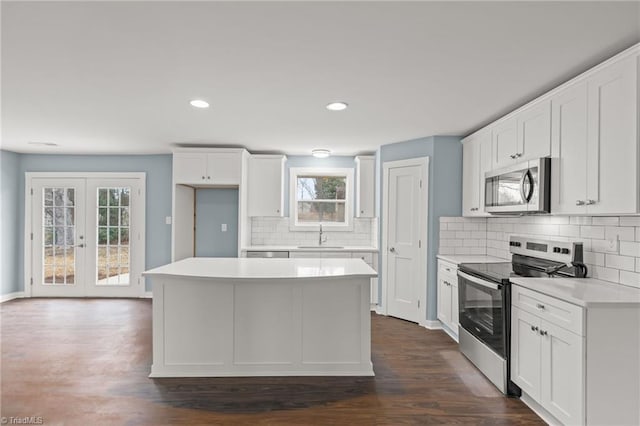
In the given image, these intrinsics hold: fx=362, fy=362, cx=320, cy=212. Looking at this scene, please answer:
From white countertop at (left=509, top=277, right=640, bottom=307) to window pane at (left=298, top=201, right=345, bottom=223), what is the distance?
3.36m

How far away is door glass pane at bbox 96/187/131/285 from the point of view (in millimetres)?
5793

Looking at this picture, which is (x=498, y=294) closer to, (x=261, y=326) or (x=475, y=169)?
(x=475, y=169)

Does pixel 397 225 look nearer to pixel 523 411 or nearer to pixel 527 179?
pixel 527 179

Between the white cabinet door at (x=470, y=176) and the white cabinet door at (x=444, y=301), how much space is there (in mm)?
850

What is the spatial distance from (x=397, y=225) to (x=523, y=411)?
2597 mm

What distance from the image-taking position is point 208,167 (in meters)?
4.95

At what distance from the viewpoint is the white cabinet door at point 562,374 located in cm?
200

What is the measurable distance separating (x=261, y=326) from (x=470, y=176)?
286cm

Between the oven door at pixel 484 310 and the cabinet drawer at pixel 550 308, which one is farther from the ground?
the cabinet drawer at pixel 550 308

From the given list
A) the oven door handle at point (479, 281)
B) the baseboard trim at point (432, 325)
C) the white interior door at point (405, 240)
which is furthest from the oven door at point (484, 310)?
the white interior door at point (405, 240)

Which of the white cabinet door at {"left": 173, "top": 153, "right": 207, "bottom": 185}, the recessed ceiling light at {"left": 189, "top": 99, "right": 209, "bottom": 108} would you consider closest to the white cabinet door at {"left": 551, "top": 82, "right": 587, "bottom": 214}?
the recessed ceiling light at {"left": 189, "top": 99, "right": 209, "bottom": 108}

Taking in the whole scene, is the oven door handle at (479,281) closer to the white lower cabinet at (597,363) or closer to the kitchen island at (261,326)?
the white lower cabinet at (597,363)

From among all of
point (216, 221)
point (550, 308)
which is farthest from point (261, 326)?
point (216, 221)

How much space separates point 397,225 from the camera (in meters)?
4.76
